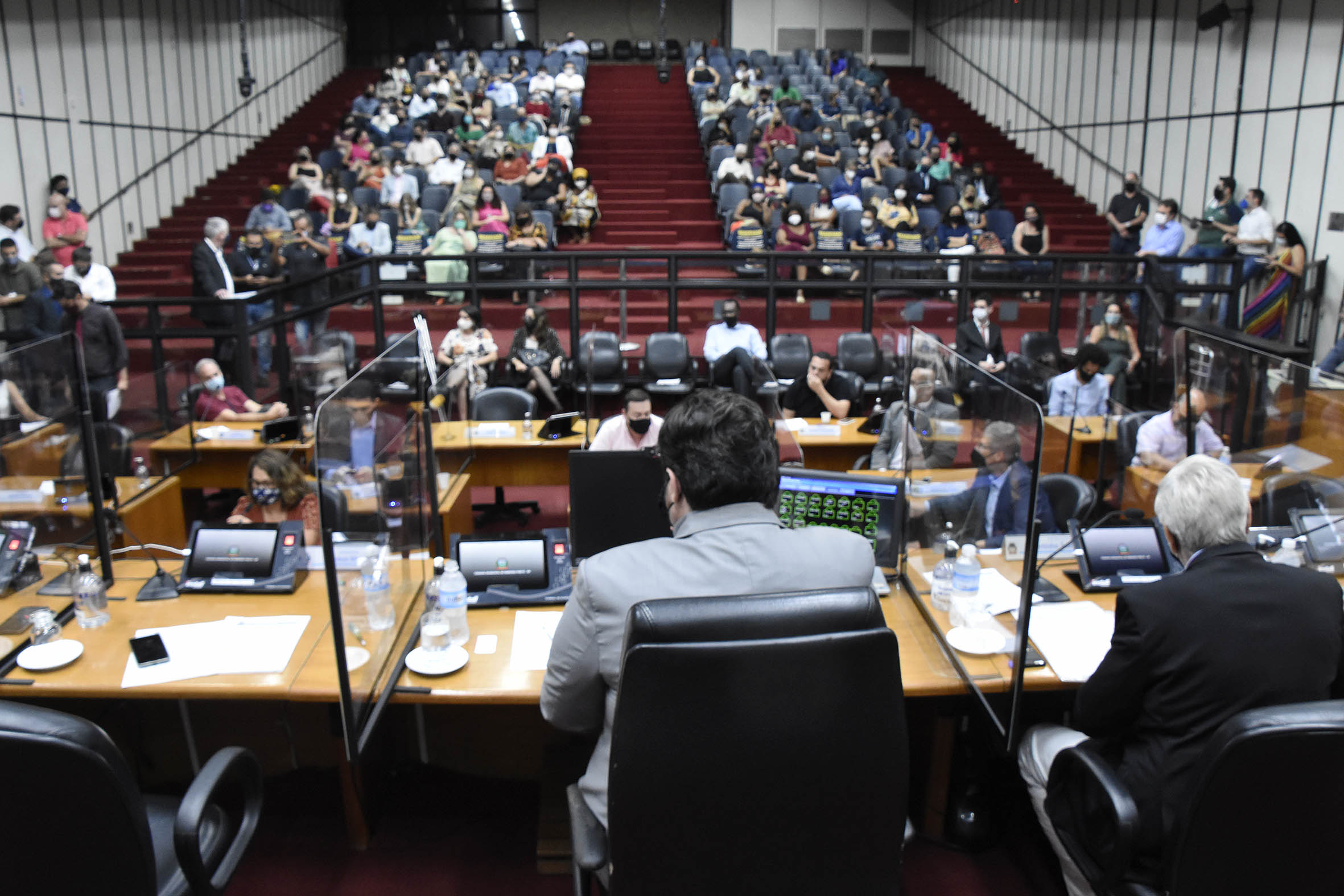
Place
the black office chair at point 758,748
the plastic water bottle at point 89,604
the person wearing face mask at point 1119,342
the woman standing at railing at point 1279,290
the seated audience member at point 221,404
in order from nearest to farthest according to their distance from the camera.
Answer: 1. the black office chair at point 758,748
2. the plastic water bottle at point 89,604
3. the seated audience member at point 221,404
4. the person wearing face mask at point 1119,342
5. the woman standing at railing at point 1279,290

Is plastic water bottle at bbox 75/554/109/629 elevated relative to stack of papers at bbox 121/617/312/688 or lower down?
elevated

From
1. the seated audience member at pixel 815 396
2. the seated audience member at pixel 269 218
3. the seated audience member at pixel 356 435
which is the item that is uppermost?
the seated audience member at pixel 269 218

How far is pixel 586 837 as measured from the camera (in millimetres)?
1896

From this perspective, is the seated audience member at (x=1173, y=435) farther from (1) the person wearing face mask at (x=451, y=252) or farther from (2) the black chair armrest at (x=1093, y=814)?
(1) the person wearing face mask at (x=451, y=252)

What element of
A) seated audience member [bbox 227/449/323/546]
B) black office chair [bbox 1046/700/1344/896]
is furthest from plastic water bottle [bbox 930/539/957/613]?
seated audience member [bbox 227/449/323/546]

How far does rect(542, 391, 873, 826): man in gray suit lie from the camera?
1.76m

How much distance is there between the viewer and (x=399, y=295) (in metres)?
8.51

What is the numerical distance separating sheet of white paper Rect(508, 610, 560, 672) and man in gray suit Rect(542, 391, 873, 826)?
813 millimetres

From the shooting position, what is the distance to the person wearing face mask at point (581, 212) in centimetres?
1111

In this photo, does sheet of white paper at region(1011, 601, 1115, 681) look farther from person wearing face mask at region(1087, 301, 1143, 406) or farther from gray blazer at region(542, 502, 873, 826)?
person wearing face mask at region(1087, 301, 1143, 406)

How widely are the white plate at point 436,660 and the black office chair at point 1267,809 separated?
1801 millimetres

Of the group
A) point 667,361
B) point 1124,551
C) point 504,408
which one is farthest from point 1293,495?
point 667,361

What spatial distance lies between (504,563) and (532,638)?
424 mm

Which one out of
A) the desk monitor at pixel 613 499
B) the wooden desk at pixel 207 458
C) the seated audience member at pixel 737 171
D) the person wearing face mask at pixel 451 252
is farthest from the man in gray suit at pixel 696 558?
the seated audience member at pixel 737 171
